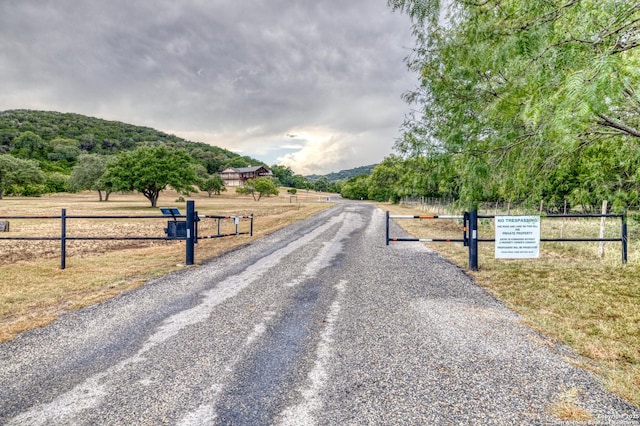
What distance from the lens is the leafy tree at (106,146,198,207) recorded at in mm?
37375

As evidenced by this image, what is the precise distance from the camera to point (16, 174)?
1935 inches

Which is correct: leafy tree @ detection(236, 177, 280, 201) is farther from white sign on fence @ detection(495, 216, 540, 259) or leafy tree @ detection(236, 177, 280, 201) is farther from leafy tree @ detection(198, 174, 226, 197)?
white sign on fence @ detection(495, 216, 540, 259)

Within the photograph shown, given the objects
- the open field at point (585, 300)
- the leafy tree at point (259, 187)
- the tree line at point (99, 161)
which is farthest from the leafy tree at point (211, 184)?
the open field at point (585, 300)

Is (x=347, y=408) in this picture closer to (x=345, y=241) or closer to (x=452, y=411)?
(x=452, y=411)

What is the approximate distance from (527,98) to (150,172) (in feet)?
131

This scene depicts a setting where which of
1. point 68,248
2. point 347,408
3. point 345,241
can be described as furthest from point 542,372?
point 68,248

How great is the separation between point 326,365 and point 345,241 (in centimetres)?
888

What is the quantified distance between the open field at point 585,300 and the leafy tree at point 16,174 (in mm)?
63112

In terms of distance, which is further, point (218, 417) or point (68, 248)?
point (68, 248)

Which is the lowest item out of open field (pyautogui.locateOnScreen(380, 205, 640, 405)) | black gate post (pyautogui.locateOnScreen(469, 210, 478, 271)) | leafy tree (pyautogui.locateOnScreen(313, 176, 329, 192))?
open field (pyautogui.locateOnScreen(380, 205, 640, 405))

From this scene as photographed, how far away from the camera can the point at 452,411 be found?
2438 mm

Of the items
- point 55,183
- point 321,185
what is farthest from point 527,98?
point 321,185

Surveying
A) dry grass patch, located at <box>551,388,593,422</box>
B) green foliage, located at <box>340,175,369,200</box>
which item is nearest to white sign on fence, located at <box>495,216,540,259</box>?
dry grass patch, located at <box>551,388,593,422</box>

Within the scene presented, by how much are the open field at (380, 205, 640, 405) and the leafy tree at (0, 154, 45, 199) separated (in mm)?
63112
